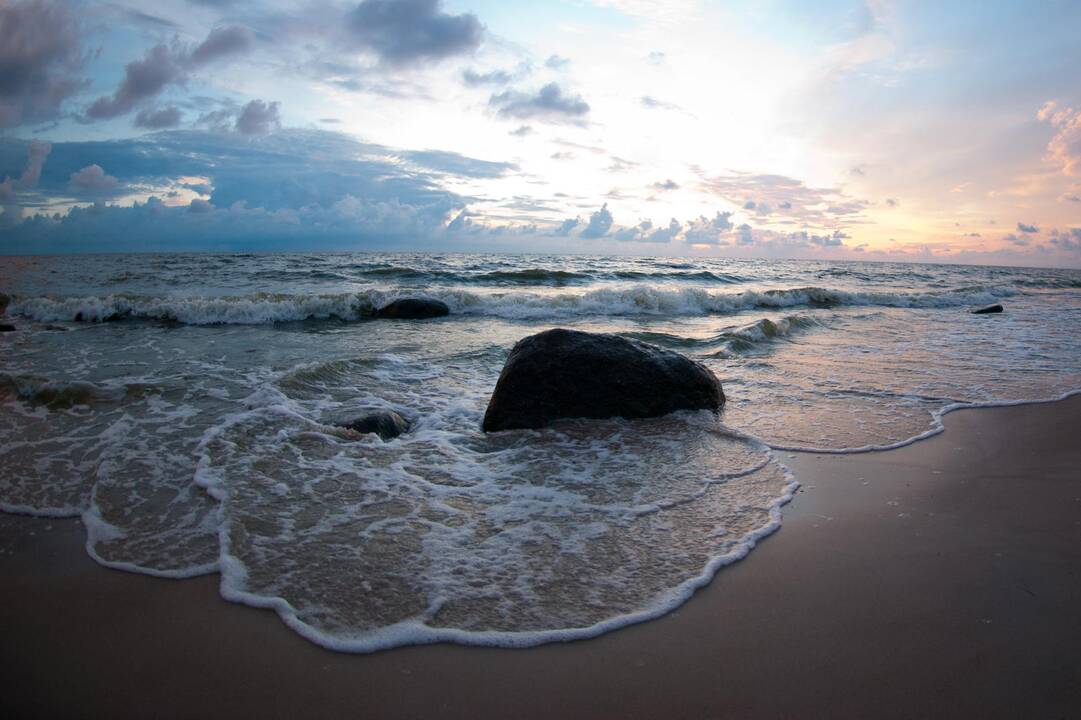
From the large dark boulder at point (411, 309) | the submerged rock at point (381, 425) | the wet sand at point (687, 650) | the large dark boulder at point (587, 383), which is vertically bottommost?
the wet sand at point (687, 650)

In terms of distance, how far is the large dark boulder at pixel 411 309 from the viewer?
14.6 meters

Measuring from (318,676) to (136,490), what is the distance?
8.91 feet

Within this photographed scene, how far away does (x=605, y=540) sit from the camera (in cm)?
338

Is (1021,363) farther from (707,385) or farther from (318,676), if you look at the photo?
(318,676)

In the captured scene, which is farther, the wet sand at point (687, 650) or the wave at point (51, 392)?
the wave at point (51, 392)

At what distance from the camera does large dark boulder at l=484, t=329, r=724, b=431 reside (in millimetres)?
5652

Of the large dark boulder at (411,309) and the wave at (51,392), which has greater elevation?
the large dark boulder at (411,309)

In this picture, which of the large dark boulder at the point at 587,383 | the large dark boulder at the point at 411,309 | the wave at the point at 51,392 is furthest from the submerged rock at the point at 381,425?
the large dark boulder at the point at 411,309

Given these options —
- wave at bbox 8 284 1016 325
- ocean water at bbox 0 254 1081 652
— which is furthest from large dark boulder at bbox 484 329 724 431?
wave at bbox 8 284 1016 325

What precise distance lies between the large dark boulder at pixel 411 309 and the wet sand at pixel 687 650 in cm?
1130

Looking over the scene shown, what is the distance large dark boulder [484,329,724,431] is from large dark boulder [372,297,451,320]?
359 inches

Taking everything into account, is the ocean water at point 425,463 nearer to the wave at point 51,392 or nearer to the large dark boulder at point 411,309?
the wave at point 51,392

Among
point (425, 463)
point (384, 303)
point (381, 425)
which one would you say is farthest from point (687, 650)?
point (384, 303)

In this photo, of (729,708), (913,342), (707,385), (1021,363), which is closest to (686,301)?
(913,342)
